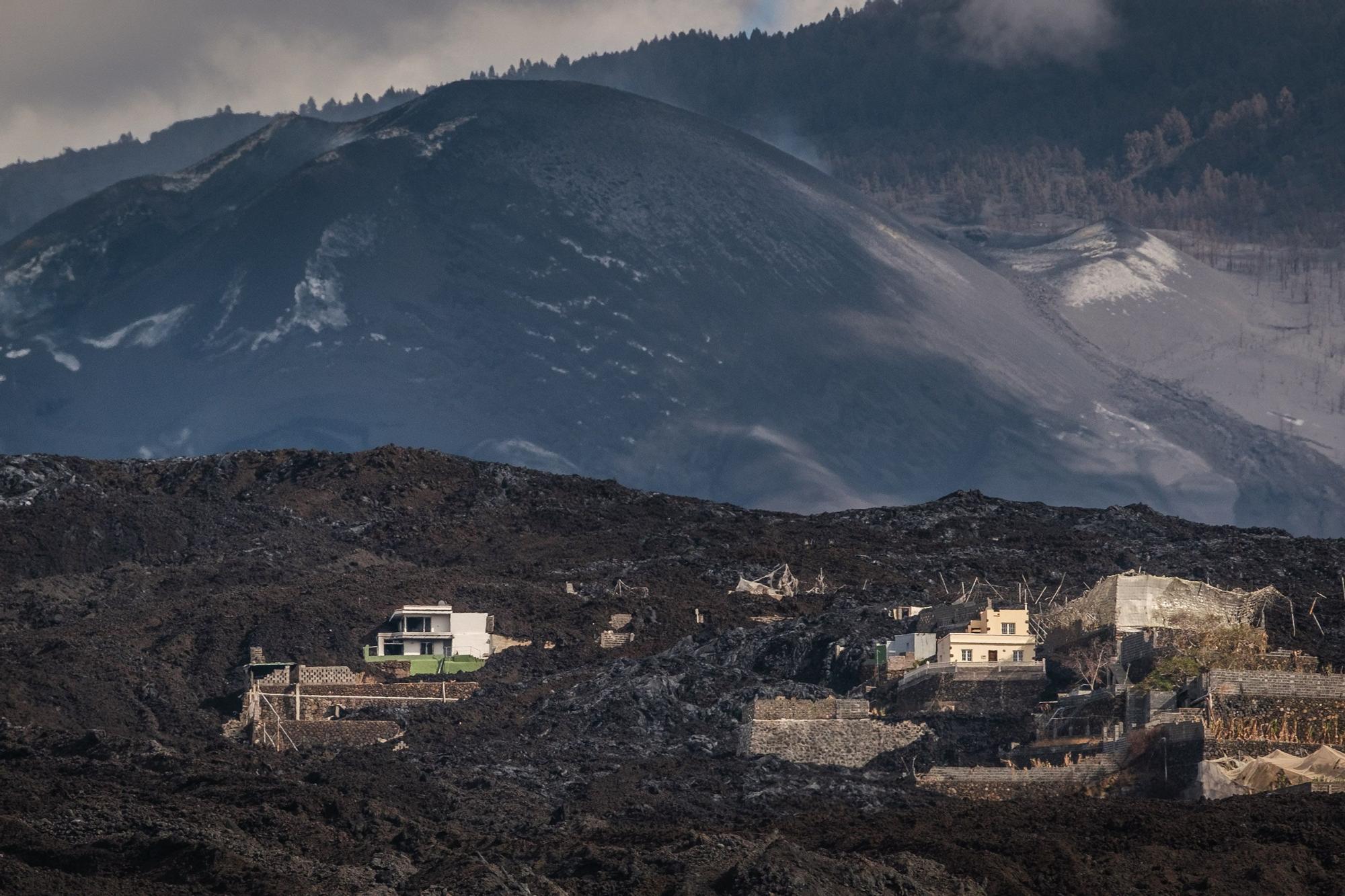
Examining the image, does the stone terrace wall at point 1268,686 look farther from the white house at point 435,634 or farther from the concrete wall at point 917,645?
the white house at point 435,634

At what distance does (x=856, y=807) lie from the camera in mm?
69938

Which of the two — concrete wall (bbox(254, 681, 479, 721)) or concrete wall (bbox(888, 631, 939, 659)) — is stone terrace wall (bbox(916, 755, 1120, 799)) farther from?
concrete wall (bbox(254, 681, 479, 721))

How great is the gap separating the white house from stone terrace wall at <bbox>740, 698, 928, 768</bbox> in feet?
69.7

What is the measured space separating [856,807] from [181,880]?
20.0 metres

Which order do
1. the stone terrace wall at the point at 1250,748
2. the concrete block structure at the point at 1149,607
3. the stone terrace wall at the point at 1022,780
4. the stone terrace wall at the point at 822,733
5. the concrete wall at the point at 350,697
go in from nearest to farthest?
1. the stone terrace wall at the point at 1250,748
2. the stone terrace wall at the point at 1022,780
3. the stone terrace wall at the point at 822,733
4. the concrete block structure at the point at 1149,607
5. the concrete wall at the point at 350,697

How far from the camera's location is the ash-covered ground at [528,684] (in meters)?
57.8

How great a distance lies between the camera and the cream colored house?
265 feet

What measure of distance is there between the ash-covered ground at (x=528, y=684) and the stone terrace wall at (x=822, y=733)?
2.94 ft

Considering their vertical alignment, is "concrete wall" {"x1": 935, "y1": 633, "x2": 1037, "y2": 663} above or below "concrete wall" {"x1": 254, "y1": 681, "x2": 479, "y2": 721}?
above

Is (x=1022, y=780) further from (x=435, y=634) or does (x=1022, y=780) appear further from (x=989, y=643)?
(x=435, y=634)

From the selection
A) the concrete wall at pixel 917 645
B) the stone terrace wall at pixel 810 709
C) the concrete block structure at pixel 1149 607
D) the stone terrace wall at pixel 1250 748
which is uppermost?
the concrete block structure at pixel 1149 607

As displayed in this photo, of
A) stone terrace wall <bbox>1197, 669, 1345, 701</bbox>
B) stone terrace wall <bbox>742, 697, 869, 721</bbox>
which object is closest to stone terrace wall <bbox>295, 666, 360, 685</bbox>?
stone terrace wall <bbox>742, 697, 869, 721</bbox>

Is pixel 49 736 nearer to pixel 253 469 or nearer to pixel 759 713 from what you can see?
pixel 759 713

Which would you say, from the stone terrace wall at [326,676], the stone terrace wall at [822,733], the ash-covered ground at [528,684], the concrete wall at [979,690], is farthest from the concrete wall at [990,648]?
the stone terrace wall at [326,676]
